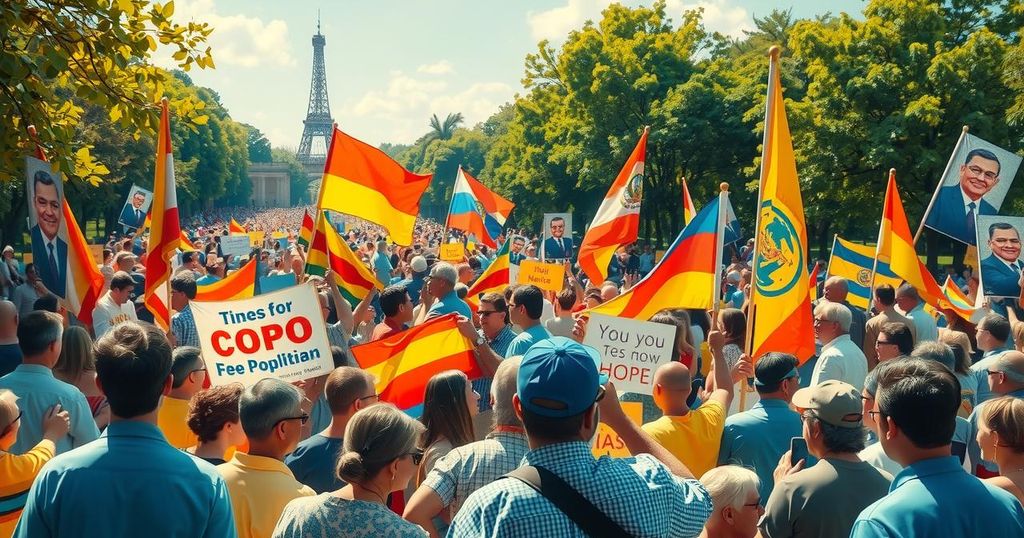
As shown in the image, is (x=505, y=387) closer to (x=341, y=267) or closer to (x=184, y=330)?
(x=184, y=330)

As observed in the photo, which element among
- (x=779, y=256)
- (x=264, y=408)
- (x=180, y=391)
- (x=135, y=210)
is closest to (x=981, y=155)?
(x=779, y=256)

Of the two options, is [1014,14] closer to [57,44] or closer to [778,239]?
[778,239]

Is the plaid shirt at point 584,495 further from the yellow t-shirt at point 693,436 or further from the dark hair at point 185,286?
the dark hair at point 185,286

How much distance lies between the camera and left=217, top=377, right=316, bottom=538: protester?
162 inches

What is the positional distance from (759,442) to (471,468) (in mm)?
1929

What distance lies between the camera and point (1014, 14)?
3250 cm

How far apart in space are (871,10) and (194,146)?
7026 centimetres

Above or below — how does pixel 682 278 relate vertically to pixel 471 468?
above

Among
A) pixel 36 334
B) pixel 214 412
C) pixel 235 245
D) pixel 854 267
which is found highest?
pixel 36 334

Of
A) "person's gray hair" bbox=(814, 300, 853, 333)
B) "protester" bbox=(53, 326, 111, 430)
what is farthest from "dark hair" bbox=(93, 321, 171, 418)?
"person's gray hair" bbox=(814, 300, 853, 333)

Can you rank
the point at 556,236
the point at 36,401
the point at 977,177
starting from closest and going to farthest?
the point at 36,401 < the point at 977,177 < the point at 556,236

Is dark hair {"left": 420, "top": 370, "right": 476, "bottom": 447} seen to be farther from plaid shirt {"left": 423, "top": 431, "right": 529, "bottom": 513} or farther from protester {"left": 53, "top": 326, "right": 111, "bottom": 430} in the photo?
protester {"left": 53, "top": 326, "right": 111, "bottom": 430}

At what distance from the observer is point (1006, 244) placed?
11.4 m

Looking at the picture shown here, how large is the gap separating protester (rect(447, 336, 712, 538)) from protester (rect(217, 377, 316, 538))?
1517mm
